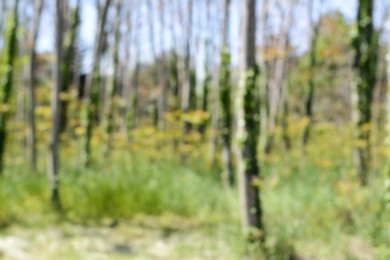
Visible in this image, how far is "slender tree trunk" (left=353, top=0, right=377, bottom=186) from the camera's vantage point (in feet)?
22.5

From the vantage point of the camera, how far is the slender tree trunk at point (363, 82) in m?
6.87

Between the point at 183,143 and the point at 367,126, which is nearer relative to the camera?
the point at 367,126

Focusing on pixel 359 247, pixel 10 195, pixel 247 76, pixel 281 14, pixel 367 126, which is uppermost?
pixel 281 14

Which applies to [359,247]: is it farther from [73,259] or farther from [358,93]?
[358,93]

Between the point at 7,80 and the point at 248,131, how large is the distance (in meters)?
4.80

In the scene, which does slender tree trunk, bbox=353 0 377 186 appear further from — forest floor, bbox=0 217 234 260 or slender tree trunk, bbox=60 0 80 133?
slender tree trunk, bbox=60 0 80 133

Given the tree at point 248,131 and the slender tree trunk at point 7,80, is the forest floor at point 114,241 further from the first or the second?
the slender tree trunk at point 7,80

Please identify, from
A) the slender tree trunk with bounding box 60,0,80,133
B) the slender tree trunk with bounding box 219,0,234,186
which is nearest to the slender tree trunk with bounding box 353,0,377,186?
the slender tree trunk with bounding box 219,0,234,186

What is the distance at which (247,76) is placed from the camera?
4.11m

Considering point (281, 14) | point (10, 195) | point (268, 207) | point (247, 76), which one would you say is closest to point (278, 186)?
point (268, 207)

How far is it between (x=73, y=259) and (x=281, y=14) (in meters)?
9.69

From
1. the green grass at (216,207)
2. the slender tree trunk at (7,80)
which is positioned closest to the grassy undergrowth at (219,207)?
the green grass at (216,207)

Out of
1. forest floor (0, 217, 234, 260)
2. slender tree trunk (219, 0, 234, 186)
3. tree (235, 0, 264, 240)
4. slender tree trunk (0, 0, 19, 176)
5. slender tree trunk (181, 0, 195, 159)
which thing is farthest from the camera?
slender tree trunk (181, 0, 195, 159)

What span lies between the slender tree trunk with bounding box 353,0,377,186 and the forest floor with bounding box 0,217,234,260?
2.90 meters
